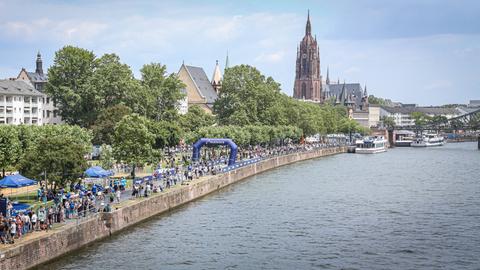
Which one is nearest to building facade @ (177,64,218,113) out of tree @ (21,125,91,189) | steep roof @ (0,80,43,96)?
steep roof @ (0,80,43,96)

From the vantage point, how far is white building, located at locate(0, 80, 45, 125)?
11600cm

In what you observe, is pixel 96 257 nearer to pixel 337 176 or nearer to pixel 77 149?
pixel 77 149

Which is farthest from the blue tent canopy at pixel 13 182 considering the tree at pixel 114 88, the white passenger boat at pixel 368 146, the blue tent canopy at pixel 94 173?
the white passenger boat at pixel 368 146

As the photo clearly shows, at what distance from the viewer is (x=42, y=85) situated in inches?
5640

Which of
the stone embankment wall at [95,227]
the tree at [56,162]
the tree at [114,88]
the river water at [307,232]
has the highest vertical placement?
the tree at [114,88]

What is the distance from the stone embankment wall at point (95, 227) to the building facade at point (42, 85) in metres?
50.2

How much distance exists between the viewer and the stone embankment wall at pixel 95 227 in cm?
3597

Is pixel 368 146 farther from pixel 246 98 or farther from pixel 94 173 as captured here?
pixel 94 173

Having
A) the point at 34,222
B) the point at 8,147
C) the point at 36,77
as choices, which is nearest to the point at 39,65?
the point at 36,77

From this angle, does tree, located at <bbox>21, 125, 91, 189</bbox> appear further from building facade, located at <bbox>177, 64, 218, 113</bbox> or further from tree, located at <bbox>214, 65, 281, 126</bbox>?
building facade, located at <bbox>177, 64, 218, 113</bbox>

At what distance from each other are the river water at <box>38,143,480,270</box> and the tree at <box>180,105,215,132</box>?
176 feet

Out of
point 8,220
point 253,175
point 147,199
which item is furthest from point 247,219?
point 253,175

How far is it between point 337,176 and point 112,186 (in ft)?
160

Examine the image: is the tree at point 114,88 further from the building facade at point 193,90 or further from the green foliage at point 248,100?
the building facade at point 193,90
